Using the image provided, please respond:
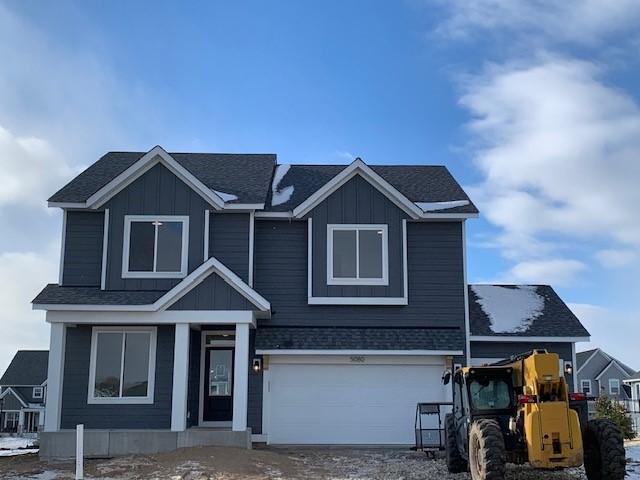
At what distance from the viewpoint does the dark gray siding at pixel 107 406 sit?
1712 cm

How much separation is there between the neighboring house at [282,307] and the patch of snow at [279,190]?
0.20 metres

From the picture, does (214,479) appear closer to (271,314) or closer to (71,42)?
(271,314)

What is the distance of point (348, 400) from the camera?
60.0 ft

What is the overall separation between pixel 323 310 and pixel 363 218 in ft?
8.80

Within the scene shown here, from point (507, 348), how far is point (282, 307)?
6255 millimetres

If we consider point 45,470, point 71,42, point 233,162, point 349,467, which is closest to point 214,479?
point 349,467

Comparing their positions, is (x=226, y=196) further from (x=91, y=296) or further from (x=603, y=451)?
(x=603, y=451)

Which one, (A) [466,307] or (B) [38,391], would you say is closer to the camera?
(A) [466,307]

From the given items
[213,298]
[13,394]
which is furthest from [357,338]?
[13,394]

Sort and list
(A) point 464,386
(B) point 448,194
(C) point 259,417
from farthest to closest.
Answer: (B) point 448,194
(C) point 259,417
(A) point 464,386

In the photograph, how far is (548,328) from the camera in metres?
19.2

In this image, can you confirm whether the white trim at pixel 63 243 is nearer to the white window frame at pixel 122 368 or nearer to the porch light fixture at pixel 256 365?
the white window frame at pixel 122 368

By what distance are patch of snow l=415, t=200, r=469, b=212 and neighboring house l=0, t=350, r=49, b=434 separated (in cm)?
5150

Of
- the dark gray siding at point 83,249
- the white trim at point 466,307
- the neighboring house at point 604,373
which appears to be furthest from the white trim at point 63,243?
the neighboring house at point 604,373
